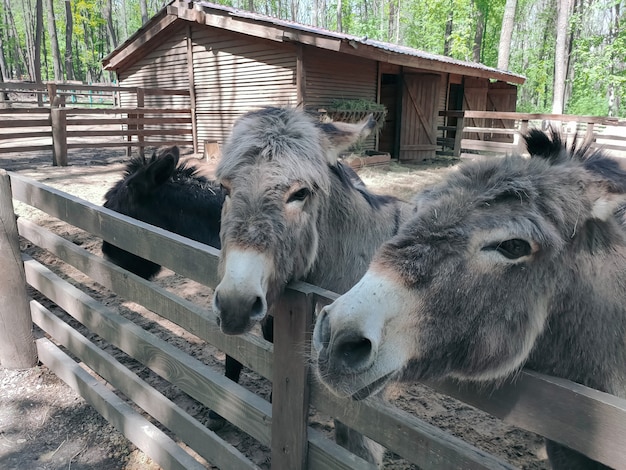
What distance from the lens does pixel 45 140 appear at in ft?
56.0

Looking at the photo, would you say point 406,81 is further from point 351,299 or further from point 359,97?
point 351,299

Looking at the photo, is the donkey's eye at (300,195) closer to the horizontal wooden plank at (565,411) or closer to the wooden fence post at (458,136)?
the horizontal wooden plank at (565,411)

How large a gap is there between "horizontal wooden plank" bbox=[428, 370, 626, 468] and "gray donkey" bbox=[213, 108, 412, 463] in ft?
3.10

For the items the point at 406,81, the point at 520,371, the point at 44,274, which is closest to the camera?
the point at 520,371

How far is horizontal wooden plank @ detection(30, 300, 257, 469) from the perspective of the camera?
7.30 feet

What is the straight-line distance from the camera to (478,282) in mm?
1288

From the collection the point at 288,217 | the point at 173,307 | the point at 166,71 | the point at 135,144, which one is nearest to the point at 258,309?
the point at 288,217

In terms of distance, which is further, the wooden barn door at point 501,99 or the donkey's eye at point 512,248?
the wooden barn door at point 501,99

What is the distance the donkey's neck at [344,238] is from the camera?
256 centimetres

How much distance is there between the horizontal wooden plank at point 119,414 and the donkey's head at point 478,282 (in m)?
1.73

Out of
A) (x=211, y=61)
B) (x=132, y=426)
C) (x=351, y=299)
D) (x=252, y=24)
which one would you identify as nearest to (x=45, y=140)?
(x=211, y=61)

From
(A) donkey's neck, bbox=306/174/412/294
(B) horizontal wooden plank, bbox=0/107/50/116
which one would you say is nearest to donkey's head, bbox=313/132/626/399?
(A) donkey's neck, bbox=306/174/412/294

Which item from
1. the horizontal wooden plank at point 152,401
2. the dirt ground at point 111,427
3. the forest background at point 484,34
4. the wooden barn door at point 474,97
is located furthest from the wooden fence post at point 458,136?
the horizontal wooden plank at point 152,401

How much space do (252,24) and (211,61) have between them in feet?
9.27
